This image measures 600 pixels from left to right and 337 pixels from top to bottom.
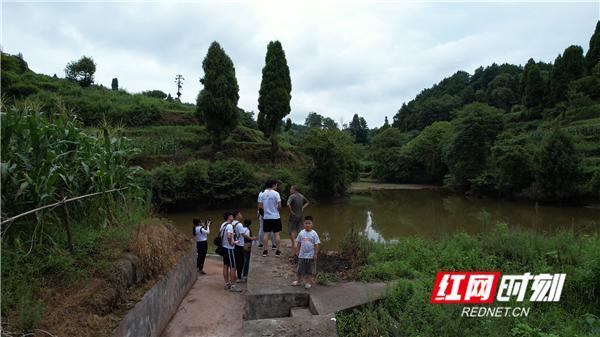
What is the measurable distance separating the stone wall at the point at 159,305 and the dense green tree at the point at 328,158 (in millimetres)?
18631

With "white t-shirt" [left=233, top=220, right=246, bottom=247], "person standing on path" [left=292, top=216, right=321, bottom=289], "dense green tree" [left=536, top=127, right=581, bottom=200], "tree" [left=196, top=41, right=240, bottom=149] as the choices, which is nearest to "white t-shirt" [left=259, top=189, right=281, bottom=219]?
"white t-shirt" [left=233, top=220, right=246, bottom=247]

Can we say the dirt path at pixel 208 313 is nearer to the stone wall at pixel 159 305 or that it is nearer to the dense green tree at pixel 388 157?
the stone wall at pixel 159 305

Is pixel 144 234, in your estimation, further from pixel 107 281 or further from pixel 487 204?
pixel 487 204

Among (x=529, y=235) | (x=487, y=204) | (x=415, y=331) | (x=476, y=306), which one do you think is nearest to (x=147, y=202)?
→ (x=415, y=331)

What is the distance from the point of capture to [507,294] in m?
4.82

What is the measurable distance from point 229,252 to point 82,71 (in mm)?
39418

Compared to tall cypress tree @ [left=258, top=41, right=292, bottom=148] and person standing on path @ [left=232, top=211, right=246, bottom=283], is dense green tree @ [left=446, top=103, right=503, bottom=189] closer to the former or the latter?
tall cypress tree @ [left=258, top=41, right=292, bottom=148]

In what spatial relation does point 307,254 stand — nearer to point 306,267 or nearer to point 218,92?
point 306,267

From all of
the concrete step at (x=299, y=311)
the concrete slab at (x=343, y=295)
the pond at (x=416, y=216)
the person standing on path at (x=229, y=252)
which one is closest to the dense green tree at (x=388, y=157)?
the pond at (x=416, y=216)

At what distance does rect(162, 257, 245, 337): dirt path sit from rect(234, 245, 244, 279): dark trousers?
49 centimetres

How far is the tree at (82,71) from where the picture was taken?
1457 inches

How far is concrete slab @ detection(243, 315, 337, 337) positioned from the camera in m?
3.98

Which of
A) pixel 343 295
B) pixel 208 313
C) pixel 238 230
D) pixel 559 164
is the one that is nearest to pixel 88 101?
pixel 238 230

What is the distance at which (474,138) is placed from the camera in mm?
32875
